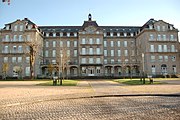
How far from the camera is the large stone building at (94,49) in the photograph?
56.3 metres

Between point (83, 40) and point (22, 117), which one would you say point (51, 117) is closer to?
point (22, 117)

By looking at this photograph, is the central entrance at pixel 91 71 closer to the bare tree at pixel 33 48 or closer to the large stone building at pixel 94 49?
the large stone building at pixel 94 49

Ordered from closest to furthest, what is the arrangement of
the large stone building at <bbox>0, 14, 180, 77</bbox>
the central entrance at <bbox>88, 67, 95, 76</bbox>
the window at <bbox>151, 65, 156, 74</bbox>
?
the window at <bbox>151, 65, 156, 74</bbox> < the large stone building at <bbox>0, 14, 180, 77</bbox> < the central entrance at <bbox>88, 67, 95, 76</bbox>

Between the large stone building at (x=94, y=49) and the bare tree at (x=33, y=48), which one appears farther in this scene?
the large stone building at (x=94, y=49)

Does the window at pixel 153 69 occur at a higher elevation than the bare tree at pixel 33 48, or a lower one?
lower

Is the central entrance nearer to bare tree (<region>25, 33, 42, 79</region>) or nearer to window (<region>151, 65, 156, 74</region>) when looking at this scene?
bare tree (<region>25, 33, 42, 79</region>)

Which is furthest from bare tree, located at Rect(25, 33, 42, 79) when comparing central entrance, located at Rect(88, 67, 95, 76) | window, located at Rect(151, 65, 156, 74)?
window, located at Rect(151, 65, 156, 74)

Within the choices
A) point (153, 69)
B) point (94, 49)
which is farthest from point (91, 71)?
point (153, 69)

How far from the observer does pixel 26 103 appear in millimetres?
10414

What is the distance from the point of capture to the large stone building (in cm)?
5631

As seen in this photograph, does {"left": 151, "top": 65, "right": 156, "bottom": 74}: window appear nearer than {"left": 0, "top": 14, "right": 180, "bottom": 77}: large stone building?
Yes

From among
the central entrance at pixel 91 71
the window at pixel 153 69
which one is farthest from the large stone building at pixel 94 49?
the central entrance at pixel 91 71

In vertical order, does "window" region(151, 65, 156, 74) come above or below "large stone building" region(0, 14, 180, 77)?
below

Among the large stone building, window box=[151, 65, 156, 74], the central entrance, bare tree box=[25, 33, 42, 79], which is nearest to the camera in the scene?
bare tree box=[25, 33, 42, 79]
